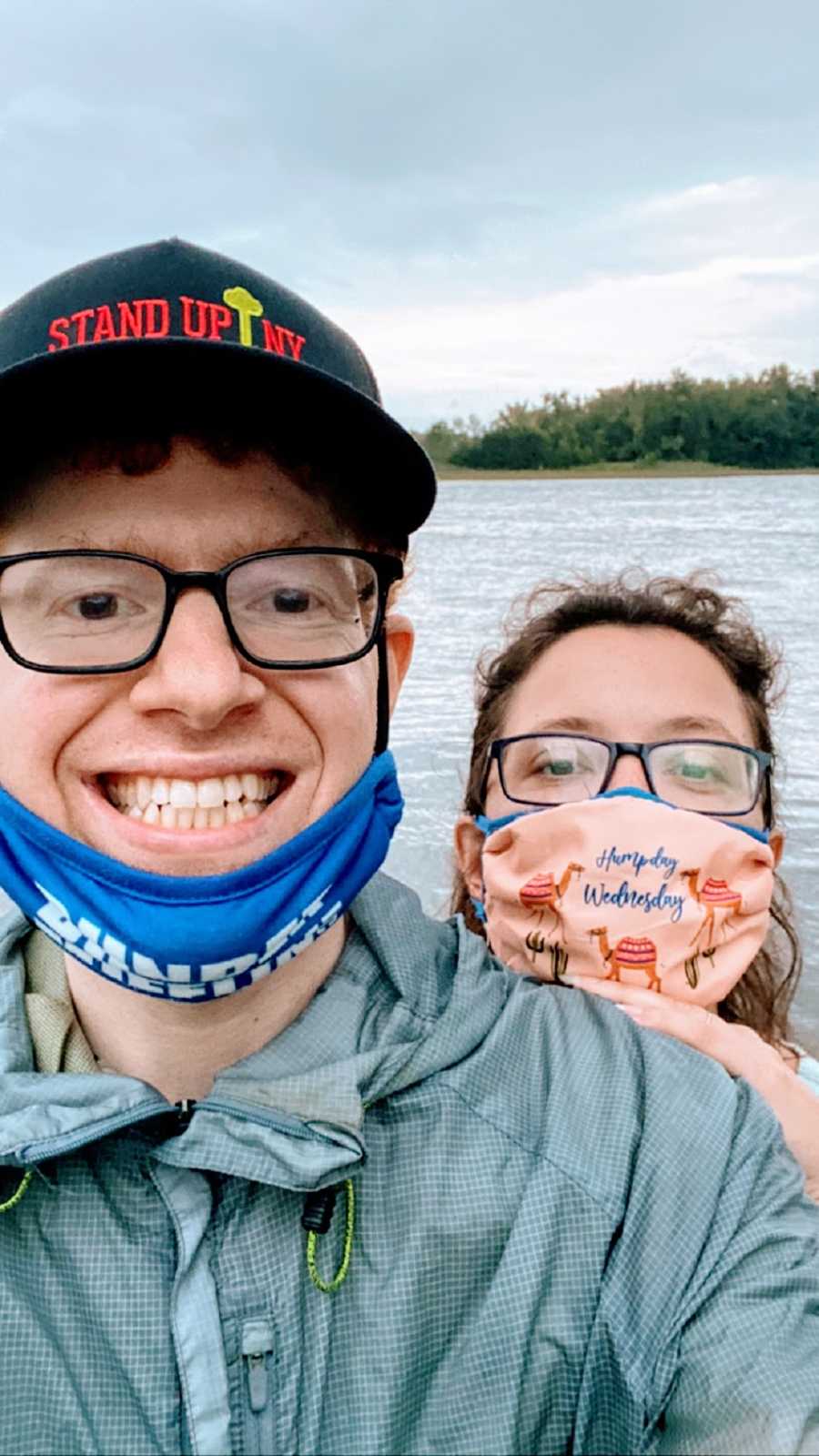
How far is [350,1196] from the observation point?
5.37 feet

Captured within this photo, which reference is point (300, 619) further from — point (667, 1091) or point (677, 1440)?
point (677, 1440)

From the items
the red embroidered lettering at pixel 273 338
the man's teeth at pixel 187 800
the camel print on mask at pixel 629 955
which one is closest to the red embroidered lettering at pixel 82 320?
the red embroidered lettering at pixel 273 338

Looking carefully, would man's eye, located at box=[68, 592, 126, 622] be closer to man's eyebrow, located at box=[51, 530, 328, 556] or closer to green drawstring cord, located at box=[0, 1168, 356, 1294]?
man's eyebrow, located at box=[51, 530, 328, 556]

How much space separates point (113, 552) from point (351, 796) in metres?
0.49

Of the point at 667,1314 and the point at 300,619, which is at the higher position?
the point at 300,619

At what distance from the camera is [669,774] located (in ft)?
9.91

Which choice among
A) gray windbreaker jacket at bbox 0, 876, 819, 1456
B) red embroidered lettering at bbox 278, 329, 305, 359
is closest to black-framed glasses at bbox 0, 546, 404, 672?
red embroidered lettering at bbox 278, 329, 305, 359

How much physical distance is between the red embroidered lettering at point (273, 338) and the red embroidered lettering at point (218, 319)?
50 mm

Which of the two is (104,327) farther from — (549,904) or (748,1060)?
(748,1060)

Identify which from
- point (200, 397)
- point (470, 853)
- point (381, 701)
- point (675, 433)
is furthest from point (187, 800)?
point (675, 433)

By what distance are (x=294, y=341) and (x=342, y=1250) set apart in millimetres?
1257

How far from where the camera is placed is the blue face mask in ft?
5.29

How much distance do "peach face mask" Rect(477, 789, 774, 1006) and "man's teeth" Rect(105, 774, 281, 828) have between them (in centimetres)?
131

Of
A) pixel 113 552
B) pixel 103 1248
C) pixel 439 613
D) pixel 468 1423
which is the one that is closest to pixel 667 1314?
pixel 468 1423
